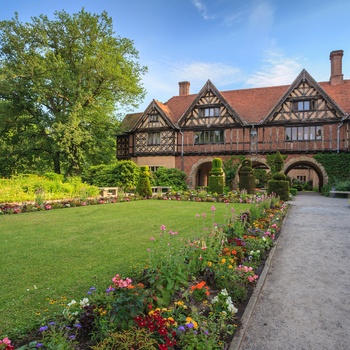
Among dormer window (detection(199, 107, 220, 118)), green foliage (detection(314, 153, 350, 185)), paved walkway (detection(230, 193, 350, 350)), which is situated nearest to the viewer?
paved walkway (detection(230, 193, 350, 350))

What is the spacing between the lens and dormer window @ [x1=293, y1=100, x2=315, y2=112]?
22575mm

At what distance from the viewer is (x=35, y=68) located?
22.2 meters

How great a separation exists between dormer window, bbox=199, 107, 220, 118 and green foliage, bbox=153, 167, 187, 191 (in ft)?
18.8

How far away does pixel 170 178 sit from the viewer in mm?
24922

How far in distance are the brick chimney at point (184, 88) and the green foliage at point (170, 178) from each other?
1080 cm

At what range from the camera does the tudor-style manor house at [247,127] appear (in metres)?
22.3

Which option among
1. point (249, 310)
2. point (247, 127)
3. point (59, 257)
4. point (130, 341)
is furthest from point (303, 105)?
point (130, 341)

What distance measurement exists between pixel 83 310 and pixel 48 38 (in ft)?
86.4

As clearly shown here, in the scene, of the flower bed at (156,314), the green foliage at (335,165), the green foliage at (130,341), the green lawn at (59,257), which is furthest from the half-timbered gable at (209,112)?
the green foliage at (130,341)

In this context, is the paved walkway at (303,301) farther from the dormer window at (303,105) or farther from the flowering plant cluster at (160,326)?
the dormer window at (303,105)

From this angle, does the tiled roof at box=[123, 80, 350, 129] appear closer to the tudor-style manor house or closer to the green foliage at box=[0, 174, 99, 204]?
the tudor-style manor house

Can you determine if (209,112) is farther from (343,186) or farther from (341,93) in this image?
(343,186)

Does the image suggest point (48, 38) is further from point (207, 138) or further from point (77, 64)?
point (207, 138)

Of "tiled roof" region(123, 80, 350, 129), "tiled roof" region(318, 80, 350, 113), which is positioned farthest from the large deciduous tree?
"tiled roof" region(318, 80, 350, 113)
